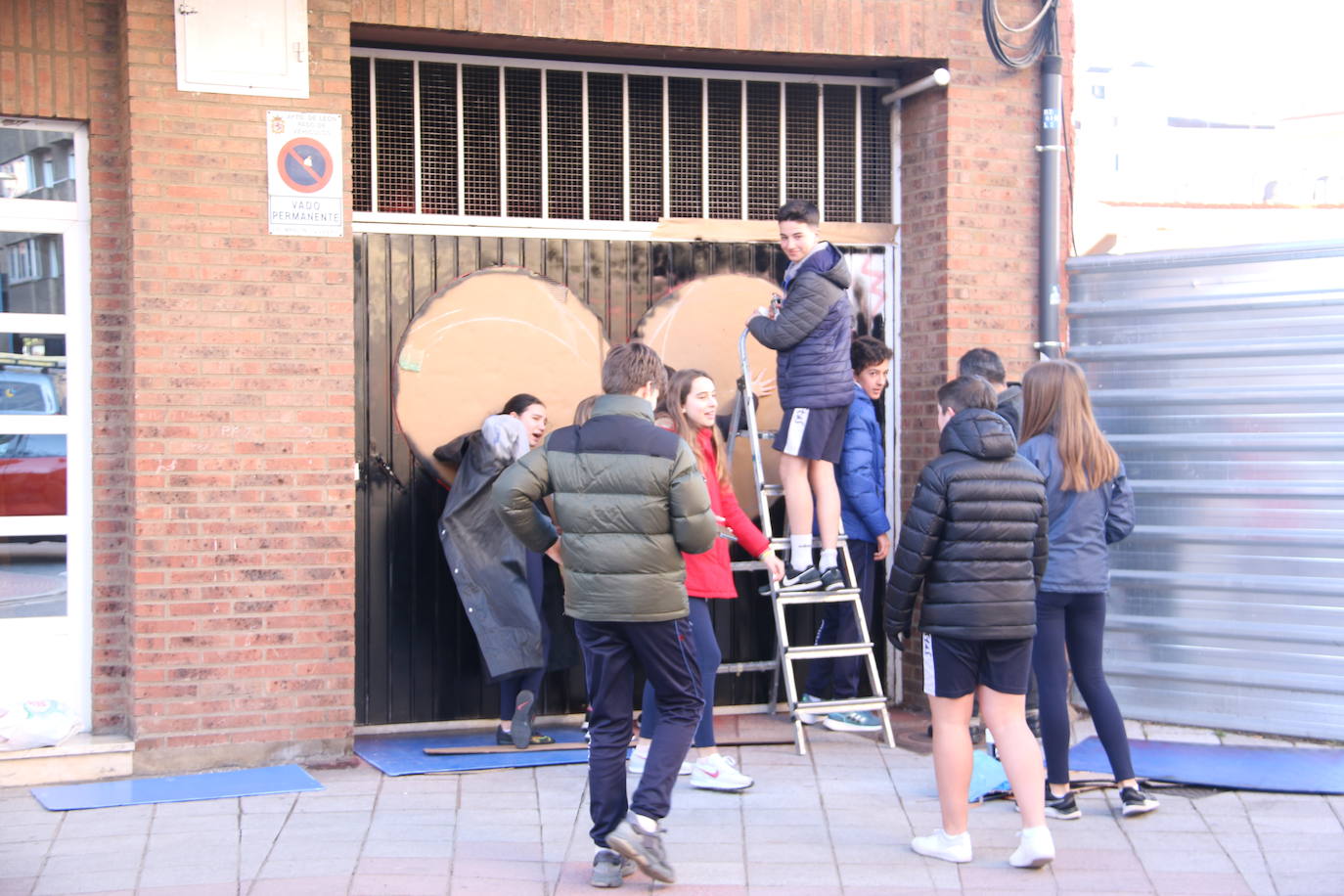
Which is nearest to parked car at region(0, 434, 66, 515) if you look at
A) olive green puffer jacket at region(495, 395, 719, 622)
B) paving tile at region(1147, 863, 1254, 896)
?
olive green puffer jacket at region(495, 395, 719, 622)

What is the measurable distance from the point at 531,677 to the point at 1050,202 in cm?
365

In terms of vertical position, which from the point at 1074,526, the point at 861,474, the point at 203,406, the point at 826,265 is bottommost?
the point at 1074,526

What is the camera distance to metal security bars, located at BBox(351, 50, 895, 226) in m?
6.97

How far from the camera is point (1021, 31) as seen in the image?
7234mm

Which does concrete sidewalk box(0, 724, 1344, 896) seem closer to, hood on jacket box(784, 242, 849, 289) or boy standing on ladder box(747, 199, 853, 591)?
boy standing on ladder box(747, 199, 853, 591)

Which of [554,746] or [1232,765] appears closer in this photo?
A: [1232,765]

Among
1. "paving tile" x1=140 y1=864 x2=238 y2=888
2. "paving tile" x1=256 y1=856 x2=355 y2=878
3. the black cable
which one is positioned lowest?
"paving tile" x1=256 y1=856 x2=355 y2=878

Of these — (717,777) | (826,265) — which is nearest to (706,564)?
(717,777)

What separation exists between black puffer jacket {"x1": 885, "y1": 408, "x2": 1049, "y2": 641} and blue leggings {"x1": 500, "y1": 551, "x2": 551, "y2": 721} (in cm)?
224

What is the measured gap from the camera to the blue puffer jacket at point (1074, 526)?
5.55 m

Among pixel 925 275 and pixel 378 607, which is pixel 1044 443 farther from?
pixel 378 607

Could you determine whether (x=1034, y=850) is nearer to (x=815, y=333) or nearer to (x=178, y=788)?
(x=815, y=333)

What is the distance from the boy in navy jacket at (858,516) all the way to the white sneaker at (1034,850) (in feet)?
6.17

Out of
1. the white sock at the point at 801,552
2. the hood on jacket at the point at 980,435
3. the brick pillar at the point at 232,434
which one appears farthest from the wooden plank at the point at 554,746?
the hood on jacket at the point at 980,435
